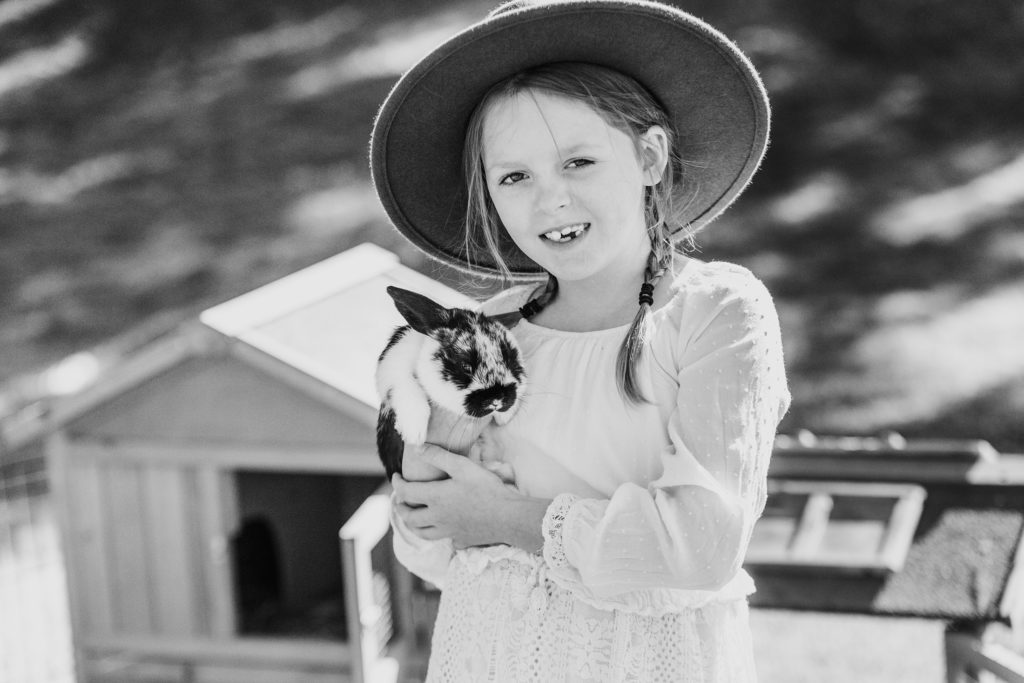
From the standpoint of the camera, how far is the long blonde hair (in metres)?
1.53

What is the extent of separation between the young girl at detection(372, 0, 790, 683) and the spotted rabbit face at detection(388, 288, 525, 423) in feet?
0.15

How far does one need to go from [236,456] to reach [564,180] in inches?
60.5

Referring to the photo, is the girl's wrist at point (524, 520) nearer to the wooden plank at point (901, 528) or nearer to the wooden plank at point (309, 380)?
the wooden plank at point (309, 380)

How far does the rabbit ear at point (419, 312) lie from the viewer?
169cm

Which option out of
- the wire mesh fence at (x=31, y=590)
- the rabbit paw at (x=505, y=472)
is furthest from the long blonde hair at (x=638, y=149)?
the wire mesh fence at (x=31, y=590)

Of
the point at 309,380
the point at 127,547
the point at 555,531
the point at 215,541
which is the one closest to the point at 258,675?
the point at 215,541

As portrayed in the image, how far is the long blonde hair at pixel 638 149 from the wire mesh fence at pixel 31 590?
1.82m

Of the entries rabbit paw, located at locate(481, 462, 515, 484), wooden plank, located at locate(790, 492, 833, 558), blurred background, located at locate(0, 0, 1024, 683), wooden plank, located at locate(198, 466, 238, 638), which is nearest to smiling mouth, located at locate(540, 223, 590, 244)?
rabbit paw, located at locate(481, 462, 515, 484)

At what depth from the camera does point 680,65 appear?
1626 mm

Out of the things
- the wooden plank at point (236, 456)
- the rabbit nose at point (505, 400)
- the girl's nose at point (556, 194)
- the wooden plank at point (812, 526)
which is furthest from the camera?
the wooden plank at point (236, 456)

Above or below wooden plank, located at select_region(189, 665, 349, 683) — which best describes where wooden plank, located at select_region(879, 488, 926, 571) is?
above

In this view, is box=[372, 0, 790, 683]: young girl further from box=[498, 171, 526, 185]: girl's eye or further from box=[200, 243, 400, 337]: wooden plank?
box=[200, 243, 400, 337]: wooden plank

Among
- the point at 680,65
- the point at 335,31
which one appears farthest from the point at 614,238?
the point at 335,31

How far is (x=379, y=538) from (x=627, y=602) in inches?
42.8
